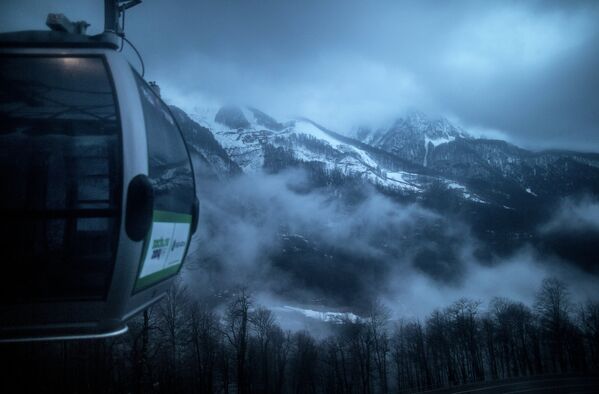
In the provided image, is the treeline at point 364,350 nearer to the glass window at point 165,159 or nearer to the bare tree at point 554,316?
the bare tree at point 554,316

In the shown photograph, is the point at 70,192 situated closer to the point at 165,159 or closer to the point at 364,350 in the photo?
the point at 165,159

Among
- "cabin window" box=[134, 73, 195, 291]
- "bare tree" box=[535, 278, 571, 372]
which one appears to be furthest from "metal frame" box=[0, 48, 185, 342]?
"bare tree" box=[535, 278, 571, 372]

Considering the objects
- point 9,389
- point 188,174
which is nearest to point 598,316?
point 188,174

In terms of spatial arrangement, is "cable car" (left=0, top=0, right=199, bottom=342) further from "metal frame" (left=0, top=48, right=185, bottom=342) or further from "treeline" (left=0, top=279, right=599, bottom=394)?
"treeline" (left=0, top=279, right=599, bottom=394)

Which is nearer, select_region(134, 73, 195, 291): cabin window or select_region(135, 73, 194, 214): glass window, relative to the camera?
select_region(134, 73, 195, 291): cabin window

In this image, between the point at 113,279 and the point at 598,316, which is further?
the point at 598,316

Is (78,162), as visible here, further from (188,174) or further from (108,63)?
(188,174)

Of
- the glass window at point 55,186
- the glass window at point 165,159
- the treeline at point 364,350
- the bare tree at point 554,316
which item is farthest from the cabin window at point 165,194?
the bare tree at point 554,316

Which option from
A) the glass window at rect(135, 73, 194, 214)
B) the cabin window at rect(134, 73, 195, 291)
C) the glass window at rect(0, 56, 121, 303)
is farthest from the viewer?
the glass window at rect(135, 73, 194, 214)
